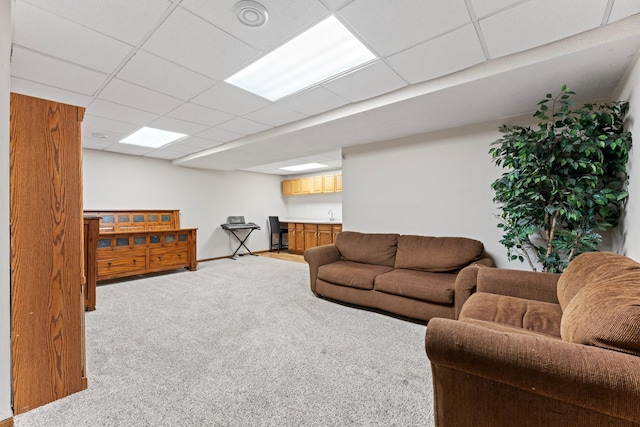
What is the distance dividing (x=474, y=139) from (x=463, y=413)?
9.94 ft

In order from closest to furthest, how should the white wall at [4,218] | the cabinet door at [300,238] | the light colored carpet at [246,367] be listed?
1. the white wall at [4,218]
2. the light colored carpet at [246,367]
3. the cabinet door at [300,238]

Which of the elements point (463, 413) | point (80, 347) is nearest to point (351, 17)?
point (463, 413)

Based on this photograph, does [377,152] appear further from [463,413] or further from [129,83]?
[463,413]

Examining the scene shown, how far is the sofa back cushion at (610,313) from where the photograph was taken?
2.86 ft

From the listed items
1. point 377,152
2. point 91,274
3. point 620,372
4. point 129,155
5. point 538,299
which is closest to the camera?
point 620,372

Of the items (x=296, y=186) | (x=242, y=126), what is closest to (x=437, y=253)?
(x=242, y=126)

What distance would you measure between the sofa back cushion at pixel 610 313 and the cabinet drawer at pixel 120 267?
17.2ft

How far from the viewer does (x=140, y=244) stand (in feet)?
14.9

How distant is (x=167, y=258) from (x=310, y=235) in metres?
3.16

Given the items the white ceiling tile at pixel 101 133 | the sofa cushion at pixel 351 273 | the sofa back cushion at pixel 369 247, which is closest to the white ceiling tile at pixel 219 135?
the white ceiling tile at pixel 101 133

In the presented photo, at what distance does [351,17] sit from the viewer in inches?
64.3

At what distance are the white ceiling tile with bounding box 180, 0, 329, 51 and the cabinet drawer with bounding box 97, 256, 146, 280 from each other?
4103 mm

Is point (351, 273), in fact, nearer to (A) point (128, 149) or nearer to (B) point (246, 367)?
(B) point (246, 367)

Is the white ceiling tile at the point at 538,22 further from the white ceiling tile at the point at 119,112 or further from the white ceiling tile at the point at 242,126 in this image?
the white ceiling tile at the point at 119,112
